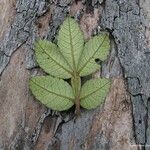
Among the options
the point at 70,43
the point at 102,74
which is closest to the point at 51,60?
the point at 70,43

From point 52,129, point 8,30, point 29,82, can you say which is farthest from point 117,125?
point 8,30

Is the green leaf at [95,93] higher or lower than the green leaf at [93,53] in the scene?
lower

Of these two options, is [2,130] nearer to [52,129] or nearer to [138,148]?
[52,129]

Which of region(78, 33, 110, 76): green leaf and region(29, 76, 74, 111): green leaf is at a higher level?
region(78, 33, 110, 76): green leaf

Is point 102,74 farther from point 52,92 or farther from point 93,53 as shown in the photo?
point 52,92

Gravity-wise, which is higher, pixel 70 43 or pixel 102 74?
pixel 70 43
